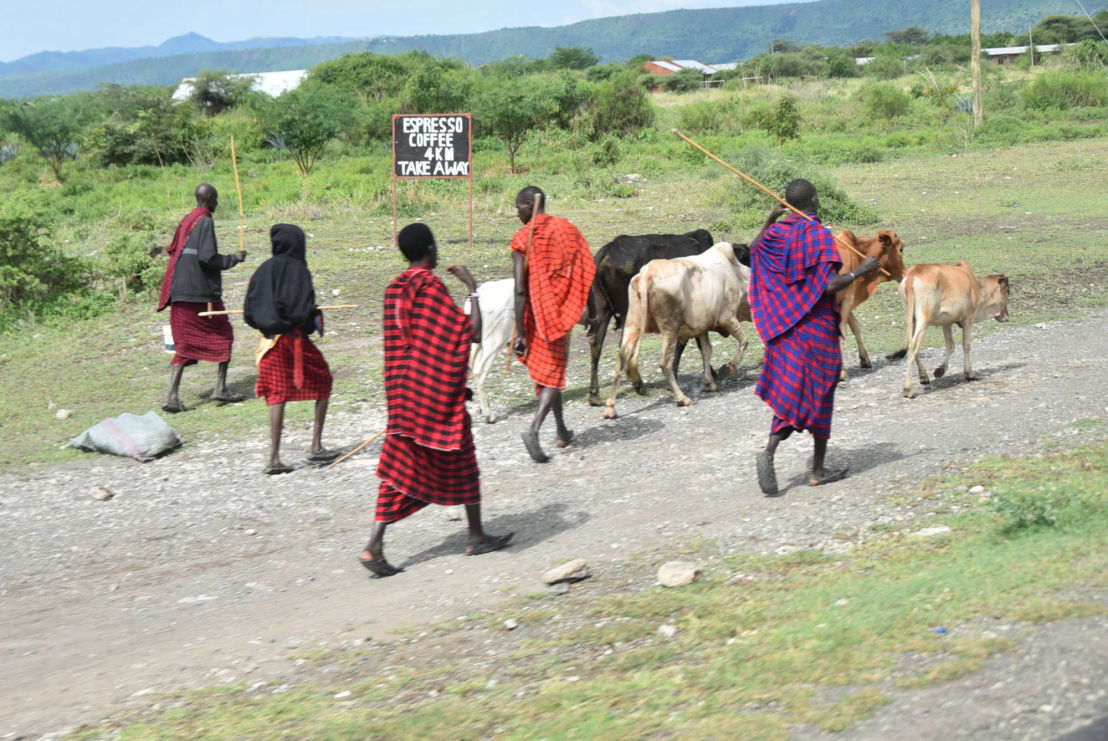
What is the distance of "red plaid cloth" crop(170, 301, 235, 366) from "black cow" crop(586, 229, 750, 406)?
10.6 ft

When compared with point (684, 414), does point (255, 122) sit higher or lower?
higher

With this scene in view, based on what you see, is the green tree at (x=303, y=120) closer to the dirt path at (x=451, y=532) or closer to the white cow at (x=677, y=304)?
the dirt path at (x=451, y=532)

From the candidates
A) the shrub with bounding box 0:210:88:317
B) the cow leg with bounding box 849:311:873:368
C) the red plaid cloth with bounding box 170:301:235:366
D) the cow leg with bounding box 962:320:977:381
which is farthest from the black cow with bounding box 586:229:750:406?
the shrub with bounding box 0:210:88:317

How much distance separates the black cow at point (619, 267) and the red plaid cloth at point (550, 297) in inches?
55.7

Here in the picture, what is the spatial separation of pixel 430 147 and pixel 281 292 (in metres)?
9.32

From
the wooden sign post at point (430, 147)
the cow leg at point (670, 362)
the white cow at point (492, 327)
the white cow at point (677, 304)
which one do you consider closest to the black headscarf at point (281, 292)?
the white cow at point (492, 327)

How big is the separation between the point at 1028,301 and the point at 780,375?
6.64 m

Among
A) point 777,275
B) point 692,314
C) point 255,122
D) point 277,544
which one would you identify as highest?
point 255,122

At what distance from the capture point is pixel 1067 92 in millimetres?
35031

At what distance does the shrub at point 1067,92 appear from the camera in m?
34.6

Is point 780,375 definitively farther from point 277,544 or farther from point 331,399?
point 331,399

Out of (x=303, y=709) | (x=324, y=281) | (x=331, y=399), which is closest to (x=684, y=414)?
(x=331, y=399)

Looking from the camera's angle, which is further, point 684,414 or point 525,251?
point 684,414

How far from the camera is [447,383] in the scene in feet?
18.4
